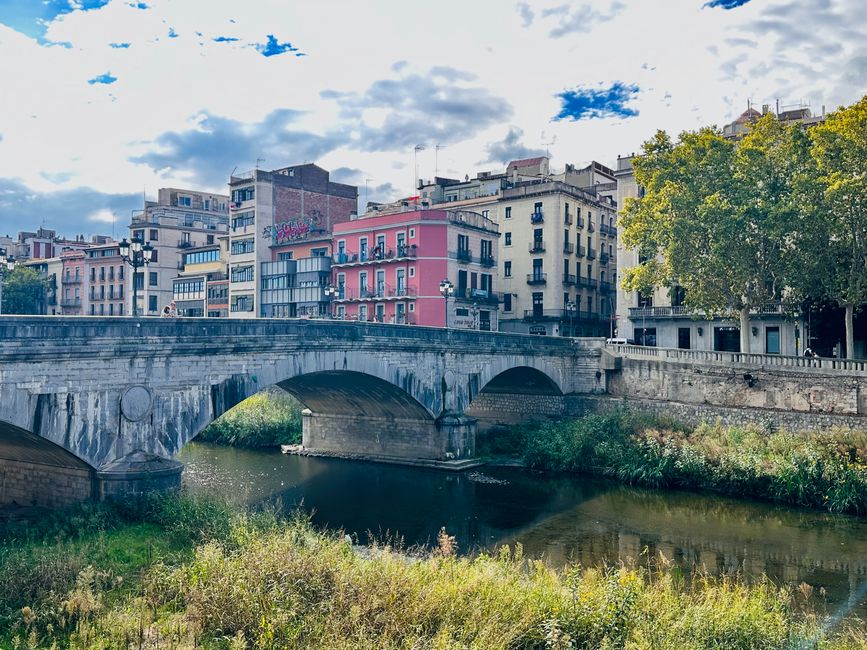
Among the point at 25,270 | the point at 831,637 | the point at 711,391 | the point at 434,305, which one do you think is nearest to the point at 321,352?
the point at 831,637

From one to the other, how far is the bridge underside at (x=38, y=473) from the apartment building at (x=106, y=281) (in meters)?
52.7

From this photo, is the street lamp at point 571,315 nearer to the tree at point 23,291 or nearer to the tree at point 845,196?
the tree at point 845,196

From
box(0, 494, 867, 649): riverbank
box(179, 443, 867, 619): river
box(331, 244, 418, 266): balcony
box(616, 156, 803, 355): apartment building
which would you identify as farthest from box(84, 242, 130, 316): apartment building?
box(0, 494, 867, 649): riverbank

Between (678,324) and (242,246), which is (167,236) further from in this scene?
(678,324)

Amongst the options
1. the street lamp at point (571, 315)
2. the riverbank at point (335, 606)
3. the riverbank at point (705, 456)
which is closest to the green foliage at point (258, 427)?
the riverbank at point (705, 456)

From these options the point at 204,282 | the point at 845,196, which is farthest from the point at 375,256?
the point at 845,196

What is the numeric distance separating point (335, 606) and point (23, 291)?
7538 centimetres

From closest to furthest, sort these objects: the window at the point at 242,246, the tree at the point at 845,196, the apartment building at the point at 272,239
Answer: the tree at the point at 845,196 < the apartment building at the point at 272,239 < the window at the point at 242,246

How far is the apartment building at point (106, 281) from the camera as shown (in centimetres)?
7400

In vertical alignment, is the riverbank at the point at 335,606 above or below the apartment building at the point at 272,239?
below

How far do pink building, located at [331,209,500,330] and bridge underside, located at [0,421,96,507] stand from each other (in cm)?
3224

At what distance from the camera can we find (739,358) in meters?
37.6

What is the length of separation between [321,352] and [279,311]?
117 ft

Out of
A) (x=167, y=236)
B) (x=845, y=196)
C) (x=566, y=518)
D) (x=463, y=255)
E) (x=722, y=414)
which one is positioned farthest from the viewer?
Result: (x=167, y=236)
